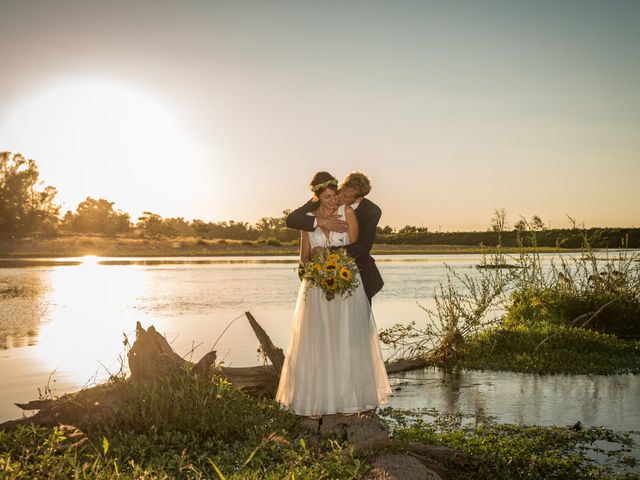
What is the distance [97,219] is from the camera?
90.6m

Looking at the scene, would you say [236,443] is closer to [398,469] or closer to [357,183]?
[398,469]

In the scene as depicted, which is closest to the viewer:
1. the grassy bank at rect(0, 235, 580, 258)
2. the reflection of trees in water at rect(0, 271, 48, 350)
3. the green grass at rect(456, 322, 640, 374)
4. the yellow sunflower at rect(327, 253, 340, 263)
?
the yellow sunflower at rect(327, 253, 340, 263)

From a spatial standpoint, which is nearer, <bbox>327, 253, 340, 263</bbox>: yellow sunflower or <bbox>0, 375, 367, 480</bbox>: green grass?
<bbox>0, 375, 367, 480</bbox>: green grass

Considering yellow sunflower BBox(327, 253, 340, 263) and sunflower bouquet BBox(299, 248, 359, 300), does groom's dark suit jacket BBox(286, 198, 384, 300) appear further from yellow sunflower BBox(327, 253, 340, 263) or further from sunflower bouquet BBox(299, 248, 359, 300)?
yellow sunflower BBox(327, 253, 340, 263)

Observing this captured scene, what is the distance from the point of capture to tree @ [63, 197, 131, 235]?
87812 mm

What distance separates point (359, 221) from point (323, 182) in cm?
83

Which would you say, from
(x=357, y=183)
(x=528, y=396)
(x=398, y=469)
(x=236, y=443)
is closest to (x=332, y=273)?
(x=357, y=183)

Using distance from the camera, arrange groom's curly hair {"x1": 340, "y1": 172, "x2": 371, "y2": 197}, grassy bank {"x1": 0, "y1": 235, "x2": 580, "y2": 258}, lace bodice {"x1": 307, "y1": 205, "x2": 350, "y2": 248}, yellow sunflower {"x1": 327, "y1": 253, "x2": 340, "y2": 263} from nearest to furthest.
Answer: yellow sunflower {"x1": 327, "y1": 253, "x2": 340, "y2": 263}
groom's curly hair {"x1": 340, "y1": 172, "x2": 371, "y2": 197}
lace bodice {"x1": 307, "y1": 205, "x2": 350, "y2": 248}
grassy bank {"x1": 0, "y1": 235, "x2": 580, "y2": 258}

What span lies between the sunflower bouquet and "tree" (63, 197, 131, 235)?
8150 centimetres

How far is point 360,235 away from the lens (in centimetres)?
844

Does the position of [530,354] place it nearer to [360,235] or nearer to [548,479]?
[360,235]

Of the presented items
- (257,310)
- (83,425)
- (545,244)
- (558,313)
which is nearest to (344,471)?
(83,425)

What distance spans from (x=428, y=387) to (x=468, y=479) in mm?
4334

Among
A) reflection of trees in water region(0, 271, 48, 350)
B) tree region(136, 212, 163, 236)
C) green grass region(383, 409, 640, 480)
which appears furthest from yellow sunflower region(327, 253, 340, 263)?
tree region(136, 212, 163, 236)
